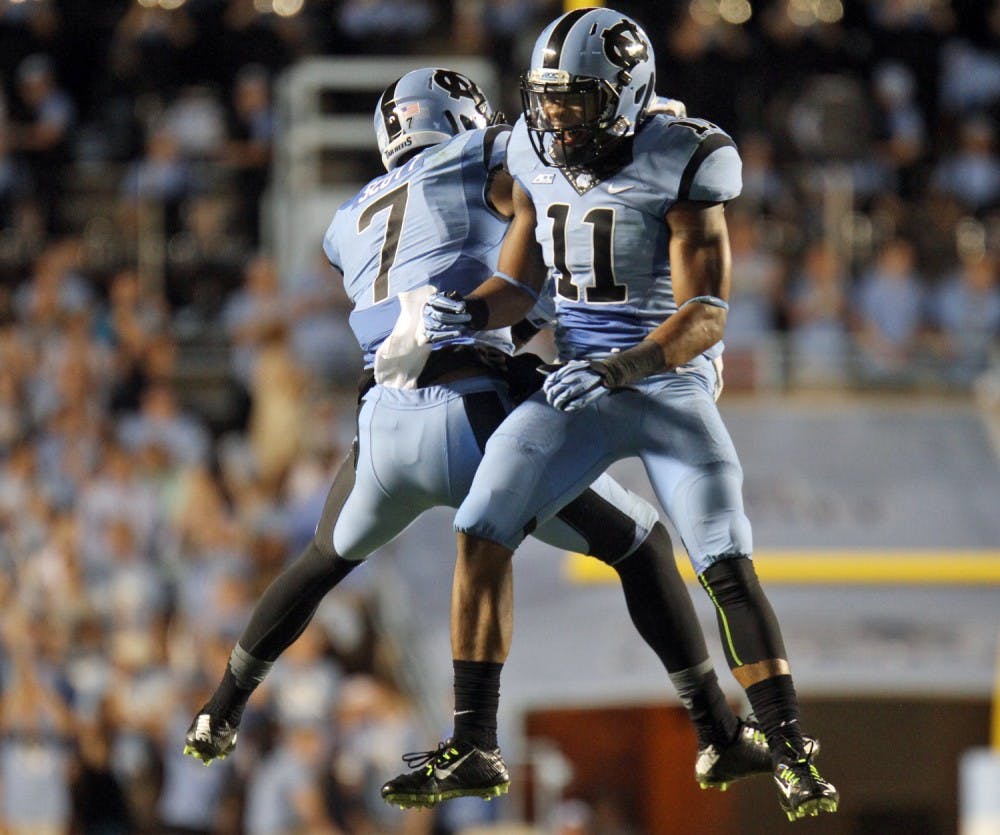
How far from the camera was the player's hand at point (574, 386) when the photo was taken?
16.7 ft

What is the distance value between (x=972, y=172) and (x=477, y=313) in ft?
32.8

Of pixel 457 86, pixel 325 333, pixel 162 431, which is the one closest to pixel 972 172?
pixel 325 333

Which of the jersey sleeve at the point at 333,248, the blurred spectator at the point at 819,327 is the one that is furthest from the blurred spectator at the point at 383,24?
the jersey sleeve at the point at 333,248

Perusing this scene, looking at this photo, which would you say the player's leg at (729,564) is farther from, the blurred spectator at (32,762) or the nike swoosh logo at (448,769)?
the blurred spectator at (32,762)

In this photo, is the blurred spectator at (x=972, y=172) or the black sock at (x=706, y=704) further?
the blurred spectator at (x=972, y=172)

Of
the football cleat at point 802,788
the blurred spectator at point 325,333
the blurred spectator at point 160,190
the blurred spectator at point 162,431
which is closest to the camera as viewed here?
the football cleat at point 802,788

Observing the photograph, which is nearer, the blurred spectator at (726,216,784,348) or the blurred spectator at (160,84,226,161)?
the blurred spectator at (726,216,784,348)

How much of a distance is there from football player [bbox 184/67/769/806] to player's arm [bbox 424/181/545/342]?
0.14 feet

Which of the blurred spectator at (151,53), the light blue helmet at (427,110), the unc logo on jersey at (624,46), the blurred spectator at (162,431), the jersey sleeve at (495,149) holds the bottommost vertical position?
the blurred spectator at (162,431)

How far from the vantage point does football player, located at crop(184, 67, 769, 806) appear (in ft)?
17.6

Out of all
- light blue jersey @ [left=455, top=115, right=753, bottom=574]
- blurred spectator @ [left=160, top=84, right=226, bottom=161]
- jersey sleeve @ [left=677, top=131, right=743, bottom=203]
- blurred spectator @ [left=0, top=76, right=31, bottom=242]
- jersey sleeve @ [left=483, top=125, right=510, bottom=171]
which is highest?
blurred spectator @ [left=160, top=84, right=226, bottom=161]

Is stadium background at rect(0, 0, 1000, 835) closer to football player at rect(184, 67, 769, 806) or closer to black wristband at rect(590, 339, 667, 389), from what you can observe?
football player at rect(184, 67, 769, 806)

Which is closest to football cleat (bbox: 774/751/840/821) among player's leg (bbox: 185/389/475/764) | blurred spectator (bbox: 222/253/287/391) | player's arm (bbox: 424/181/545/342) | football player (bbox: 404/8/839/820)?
football player (bbox: 404/8/839/820)

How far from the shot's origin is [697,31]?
1426 centimetres
